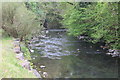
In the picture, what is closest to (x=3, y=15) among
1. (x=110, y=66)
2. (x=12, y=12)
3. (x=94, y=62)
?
(x=12, y=12)

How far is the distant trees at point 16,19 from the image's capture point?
524 inches

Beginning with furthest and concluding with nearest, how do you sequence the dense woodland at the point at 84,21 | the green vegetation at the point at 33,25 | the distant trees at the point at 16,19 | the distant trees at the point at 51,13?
1. the distant trees at the point at 51,13
2. the distant trees at the point at 16,19
3. the dense woodland at the point at 84,21
4. the green vegetation at the point at 33,25

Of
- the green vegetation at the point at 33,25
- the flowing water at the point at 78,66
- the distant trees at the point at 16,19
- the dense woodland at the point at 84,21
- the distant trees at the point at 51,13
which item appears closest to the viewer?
the green vegetation at the point at 33,25

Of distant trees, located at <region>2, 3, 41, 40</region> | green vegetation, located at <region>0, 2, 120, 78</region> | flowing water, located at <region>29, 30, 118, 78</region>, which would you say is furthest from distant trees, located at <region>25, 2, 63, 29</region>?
flowing water, located at <region>29, 30, 118, 78</region>

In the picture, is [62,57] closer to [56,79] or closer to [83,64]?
[83,64]

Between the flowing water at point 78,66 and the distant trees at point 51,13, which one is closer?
the flowing water at point 78,66

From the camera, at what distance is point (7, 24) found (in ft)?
45.1

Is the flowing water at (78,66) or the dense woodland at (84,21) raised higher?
the dense woodland at (84,21)

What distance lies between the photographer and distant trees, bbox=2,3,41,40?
1330cm

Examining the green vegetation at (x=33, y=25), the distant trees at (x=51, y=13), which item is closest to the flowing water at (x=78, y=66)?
the green vegetation at (x=33, y=25)

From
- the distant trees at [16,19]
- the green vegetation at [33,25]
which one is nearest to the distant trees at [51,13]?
the green vegetation at [33,25]

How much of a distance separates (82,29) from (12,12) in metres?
6.42

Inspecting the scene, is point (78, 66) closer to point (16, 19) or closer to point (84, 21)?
point (16, 19)

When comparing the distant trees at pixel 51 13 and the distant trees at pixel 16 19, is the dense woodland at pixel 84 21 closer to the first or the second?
the distant trees at pixel 16 19
